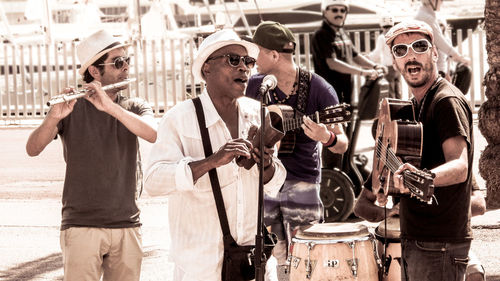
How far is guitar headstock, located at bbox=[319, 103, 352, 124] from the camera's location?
5.18 m

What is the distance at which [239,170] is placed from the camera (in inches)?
196

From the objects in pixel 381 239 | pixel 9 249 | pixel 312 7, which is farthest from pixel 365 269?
pixel 312 7

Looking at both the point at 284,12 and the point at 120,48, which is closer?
the point at 120,48

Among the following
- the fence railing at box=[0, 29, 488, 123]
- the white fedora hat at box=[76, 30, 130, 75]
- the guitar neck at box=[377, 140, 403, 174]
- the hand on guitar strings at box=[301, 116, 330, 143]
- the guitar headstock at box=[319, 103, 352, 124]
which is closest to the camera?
the guitar neck at box=[377, 140, 403, 174]

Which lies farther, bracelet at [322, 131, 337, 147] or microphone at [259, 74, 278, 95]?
bracelet at [322, 131, 337, 147]

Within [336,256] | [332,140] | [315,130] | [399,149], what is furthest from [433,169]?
[332,140]

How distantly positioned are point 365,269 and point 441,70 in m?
Answer: 7.98

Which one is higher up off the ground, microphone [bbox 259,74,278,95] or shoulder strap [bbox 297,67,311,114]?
microphone [bbox 259,74,278,95]

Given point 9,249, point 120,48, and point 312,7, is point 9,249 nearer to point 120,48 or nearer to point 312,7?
point 120,48

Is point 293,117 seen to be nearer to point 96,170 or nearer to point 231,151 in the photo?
point 96,170

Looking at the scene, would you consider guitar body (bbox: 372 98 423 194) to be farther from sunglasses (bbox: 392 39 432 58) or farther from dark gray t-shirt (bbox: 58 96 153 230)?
dark gray t-shirt (bbox: 58 96 153 230)

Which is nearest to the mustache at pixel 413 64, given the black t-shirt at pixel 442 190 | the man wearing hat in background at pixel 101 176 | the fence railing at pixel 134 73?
the black t-shirt at pixel 442 190

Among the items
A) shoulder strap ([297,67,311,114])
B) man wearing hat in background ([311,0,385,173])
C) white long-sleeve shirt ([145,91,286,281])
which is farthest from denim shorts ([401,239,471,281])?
man wearing hat in background ([311,0,385,173])

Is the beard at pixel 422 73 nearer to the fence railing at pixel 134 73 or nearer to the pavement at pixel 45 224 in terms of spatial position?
the pavement at pixel 45 224
